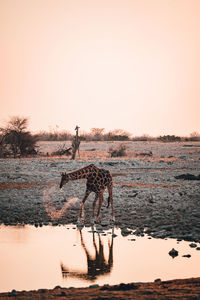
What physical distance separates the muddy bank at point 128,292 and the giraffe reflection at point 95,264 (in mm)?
1355

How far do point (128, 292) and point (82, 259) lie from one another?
3145 millimetres

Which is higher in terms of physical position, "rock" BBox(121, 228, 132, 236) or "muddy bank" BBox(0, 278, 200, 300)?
"muddy bank" BBox(0, 278, 200, 300)

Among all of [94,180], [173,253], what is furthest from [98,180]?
[173,253]

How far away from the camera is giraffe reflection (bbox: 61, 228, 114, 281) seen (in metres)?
8.41

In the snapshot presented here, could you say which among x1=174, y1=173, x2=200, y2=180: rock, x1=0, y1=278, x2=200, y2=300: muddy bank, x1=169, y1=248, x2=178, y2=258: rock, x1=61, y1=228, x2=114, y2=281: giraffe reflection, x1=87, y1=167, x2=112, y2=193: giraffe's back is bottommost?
x1=61, y1=228, x2=114, y2=281: giraffe reflection

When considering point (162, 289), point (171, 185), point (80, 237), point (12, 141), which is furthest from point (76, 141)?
point (162, 289)

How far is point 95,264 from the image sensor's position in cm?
934

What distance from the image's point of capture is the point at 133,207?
14.7m

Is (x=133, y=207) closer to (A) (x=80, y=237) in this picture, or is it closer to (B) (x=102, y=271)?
(A) (x=80, y=237)

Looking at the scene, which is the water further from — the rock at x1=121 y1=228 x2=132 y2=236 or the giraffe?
the giraffe

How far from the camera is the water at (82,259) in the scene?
8.19 metres

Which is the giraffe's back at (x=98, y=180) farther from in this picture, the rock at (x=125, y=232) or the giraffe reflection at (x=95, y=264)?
the giraffe reflection at (x=95, y=264)

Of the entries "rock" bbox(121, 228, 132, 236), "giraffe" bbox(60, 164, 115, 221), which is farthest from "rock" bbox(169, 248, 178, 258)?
"giraffe" bbox(60, 164, 115, 221)

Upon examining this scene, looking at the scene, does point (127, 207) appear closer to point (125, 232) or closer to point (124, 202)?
point (124, 202)
